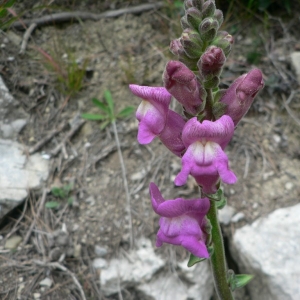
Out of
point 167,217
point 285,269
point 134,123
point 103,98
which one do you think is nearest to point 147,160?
point 134,123

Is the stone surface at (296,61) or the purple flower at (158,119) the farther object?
the stone surface at (296,61)

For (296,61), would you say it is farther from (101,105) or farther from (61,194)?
(61,194)

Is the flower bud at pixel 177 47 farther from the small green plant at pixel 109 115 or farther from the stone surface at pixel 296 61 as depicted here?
the stone surface at pixel 296 61

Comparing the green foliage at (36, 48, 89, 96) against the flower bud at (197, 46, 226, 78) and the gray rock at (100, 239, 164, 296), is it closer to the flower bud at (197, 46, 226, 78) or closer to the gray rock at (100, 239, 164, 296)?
the gray rock at (100, 239, 164, 296)

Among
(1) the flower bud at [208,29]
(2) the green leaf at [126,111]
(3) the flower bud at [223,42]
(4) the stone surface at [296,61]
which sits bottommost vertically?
(2) the green leaf at [126,111]

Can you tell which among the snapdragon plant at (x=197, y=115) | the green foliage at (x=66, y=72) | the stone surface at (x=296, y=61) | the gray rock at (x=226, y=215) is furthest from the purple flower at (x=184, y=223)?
the stone surface at (x=296, y=61)
